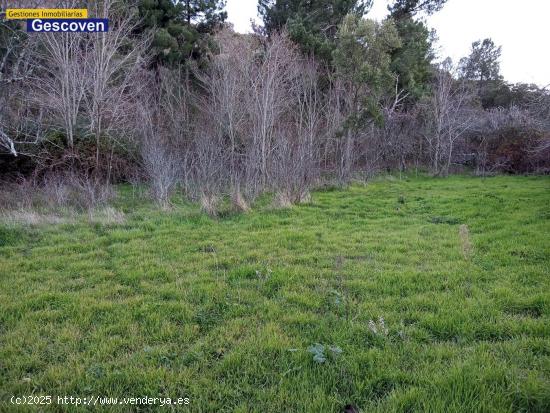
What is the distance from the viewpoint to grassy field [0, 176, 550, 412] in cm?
257

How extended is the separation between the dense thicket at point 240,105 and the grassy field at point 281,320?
448 centimetres

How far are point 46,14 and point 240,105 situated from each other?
394 inches

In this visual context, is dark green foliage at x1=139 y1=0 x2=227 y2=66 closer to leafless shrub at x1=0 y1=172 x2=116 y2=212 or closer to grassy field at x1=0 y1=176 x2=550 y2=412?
leafless shrub at x1=0 y1=172 x2=116 y2=212

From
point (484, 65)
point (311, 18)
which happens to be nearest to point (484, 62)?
point (484, 65)

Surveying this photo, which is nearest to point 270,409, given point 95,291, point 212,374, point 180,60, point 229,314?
point 212,374

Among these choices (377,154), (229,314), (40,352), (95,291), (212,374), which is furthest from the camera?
(377,154)

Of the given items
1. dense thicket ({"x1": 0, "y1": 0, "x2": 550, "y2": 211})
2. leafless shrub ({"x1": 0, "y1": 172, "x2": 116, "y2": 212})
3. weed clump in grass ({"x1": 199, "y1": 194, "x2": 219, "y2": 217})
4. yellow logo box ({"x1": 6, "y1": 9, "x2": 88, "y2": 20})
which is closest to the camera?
weed clump in grass ({"x1": 199, "y1": 194, "x2": 219, "y2": 217})

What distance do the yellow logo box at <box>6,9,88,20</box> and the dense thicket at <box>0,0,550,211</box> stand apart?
31.1 inches

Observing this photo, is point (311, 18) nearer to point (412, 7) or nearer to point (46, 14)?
point (412, 7)

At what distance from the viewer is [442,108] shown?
930 inches

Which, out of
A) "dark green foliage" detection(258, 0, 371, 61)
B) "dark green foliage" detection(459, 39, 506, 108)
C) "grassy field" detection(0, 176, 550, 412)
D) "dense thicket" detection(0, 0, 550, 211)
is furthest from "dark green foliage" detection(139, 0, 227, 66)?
"dark green foliage" detection(459, 39, 506, 108)

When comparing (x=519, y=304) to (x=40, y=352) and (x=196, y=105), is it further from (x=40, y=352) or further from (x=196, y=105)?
(x=196, y=105)

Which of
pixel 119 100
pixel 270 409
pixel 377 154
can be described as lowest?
pixel 270 409

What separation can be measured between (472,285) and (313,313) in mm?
2312
